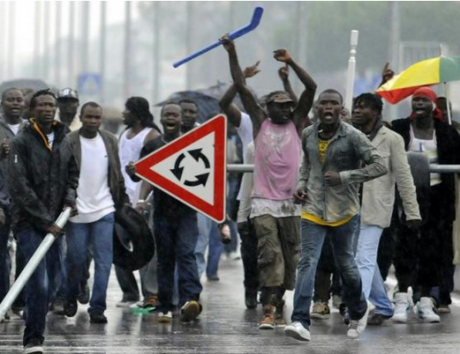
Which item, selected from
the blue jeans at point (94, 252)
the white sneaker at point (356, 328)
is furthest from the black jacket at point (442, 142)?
the blue jeans at point (94, 252)

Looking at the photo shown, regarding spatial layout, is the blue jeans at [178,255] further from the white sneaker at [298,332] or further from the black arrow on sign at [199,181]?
the white sneaker at [298,332]

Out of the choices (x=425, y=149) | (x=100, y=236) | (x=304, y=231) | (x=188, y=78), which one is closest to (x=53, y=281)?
(x=100, y=236)

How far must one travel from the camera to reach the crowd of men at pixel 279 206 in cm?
1231

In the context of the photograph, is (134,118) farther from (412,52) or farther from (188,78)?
(188,78)

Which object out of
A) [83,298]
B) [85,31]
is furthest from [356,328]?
[85,31]

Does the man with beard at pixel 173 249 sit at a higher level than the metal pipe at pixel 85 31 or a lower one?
lower

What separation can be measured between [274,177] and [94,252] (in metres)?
1.62

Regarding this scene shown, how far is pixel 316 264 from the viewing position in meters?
12.5

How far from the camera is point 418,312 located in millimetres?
14516

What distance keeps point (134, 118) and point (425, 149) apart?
294 centimetres

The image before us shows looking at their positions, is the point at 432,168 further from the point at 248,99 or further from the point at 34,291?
the point at 34,291

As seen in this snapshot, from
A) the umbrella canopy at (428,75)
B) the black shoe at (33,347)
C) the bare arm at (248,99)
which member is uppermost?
the umbrella canopy at (428,75)

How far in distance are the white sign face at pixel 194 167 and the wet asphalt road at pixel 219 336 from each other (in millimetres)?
1063

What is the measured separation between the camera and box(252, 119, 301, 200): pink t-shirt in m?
13.8
